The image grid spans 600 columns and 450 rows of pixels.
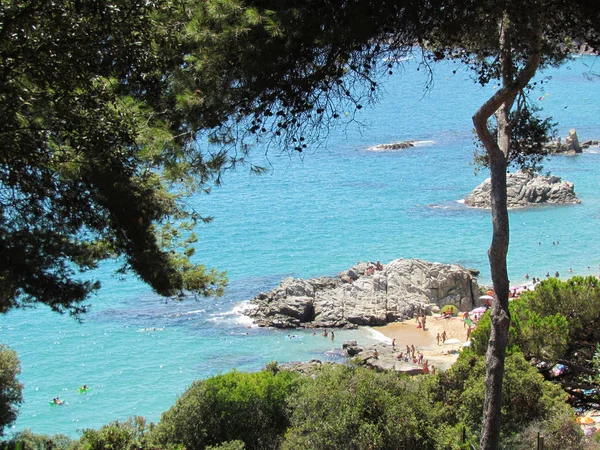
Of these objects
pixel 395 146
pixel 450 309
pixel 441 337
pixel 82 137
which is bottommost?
pixel 441 337

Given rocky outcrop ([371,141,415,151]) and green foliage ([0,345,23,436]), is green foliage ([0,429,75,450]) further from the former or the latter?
rocky outcrop ([371,141,415,151])

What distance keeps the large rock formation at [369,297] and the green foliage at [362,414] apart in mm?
18331

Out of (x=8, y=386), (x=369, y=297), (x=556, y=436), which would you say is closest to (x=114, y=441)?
(x=8, y=386)

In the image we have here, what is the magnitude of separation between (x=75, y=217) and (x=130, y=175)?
0.99m

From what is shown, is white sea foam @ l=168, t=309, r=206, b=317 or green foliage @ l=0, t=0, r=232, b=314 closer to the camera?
green foliage @ l=0, t=0, r=232, b=314

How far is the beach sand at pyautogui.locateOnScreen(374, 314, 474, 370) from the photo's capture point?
25.0 m

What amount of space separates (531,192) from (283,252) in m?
16.6

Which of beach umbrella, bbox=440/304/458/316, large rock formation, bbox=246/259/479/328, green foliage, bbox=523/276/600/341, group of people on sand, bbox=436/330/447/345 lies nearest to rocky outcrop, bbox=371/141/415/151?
large rock formation, bbox=246/259/479/328

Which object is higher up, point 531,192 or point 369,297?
point 531,192

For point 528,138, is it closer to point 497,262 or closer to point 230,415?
point 497,262

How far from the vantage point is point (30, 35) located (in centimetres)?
645

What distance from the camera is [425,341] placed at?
87.2 feet

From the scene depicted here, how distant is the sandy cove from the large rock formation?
35.3 inches

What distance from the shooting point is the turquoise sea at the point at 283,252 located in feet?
84.4
